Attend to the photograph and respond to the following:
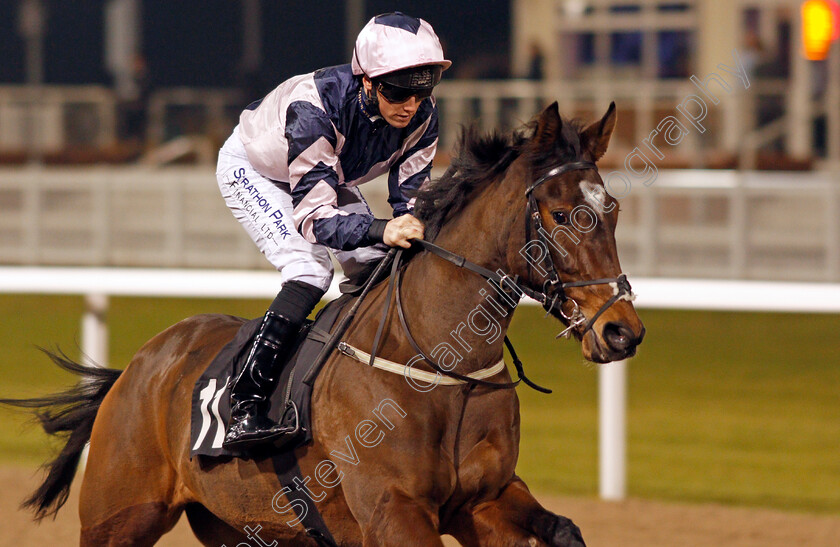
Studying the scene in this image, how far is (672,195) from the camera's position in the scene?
11.2m

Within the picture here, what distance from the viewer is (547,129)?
277 centimetres

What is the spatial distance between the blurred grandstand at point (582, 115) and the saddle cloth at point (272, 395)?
174 inches

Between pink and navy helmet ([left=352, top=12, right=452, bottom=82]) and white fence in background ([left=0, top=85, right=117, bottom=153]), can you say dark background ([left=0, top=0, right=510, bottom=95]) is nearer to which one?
white fence in background ([left=0, top=85, right=117, bottom=153])

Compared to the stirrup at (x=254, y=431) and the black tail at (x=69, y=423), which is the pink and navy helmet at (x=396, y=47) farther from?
the black tail at (x=69, y=423)

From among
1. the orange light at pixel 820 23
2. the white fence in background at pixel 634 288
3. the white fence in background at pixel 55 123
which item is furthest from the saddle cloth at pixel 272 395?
the white fence in background at pixel 55 123

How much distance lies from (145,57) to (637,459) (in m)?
14.7

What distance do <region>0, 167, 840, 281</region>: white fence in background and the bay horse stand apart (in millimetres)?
8063

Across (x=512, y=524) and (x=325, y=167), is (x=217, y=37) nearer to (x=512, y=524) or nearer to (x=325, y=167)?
(x=325, y=167)

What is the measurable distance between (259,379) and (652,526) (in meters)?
2.14

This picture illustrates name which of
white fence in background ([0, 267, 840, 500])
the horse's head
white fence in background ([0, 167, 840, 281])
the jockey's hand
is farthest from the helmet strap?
white fence in background ([0, 167, 840, 281])

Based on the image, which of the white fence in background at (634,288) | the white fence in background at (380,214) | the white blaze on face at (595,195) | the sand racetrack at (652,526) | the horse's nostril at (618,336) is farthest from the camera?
the white fence in background at (380,214)

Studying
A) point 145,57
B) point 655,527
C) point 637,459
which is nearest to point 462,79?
point 145,57

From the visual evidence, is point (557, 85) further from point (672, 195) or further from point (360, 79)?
point (360, 79)

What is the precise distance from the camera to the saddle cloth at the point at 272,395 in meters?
3.02
